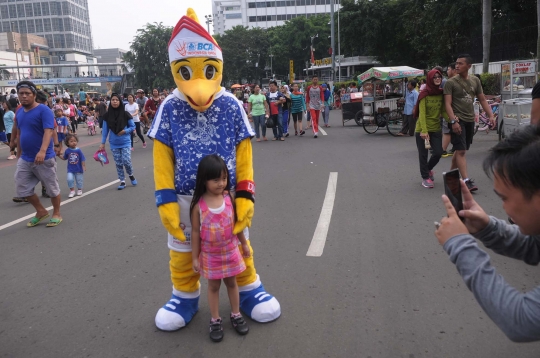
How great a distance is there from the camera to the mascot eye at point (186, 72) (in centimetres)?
319

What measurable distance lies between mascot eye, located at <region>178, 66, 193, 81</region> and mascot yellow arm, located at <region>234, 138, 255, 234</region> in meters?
0.56

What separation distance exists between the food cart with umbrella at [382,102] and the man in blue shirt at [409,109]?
13.2 inches

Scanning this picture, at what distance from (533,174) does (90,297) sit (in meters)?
3.39

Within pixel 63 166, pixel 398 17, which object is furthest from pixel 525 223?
pixel 398 17

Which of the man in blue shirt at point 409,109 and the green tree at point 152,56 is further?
the green tree at point 152,56

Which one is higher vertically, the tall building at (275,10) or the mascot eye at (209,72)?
the tall building at (275,10)

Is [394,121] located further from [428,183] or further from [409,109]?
[428,183]

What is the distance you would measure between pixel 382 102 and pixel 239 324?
1304cm

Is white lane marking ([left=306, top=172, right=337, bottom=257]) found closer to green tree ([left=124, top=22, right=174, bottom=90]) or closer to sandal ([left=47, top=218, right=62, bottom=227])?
sandal ([left=47, top=218, right=62, bottom=227])

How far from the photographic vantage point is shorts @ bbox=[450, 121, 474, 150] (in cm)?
650

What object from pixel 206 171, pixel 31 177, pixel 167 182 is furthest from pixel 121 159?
pixel 206 171

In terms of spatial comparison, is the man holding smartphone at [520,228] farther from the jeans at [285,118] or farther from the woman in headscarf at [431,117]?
the jeans at [285,118]

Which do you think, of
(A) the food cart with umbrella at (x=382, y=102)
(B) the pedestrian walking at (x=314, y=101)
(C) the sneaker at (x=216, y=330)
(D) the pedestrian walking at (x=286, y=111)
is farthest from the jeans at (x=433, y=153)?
(D) the pedestrian walking at (x=286, y=111)

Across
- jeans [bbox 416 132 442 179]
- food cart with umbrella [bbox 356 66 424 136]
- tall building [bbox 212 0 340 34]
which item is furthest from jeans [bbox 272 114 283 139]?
tall building [bbox 212 0 340 34]
